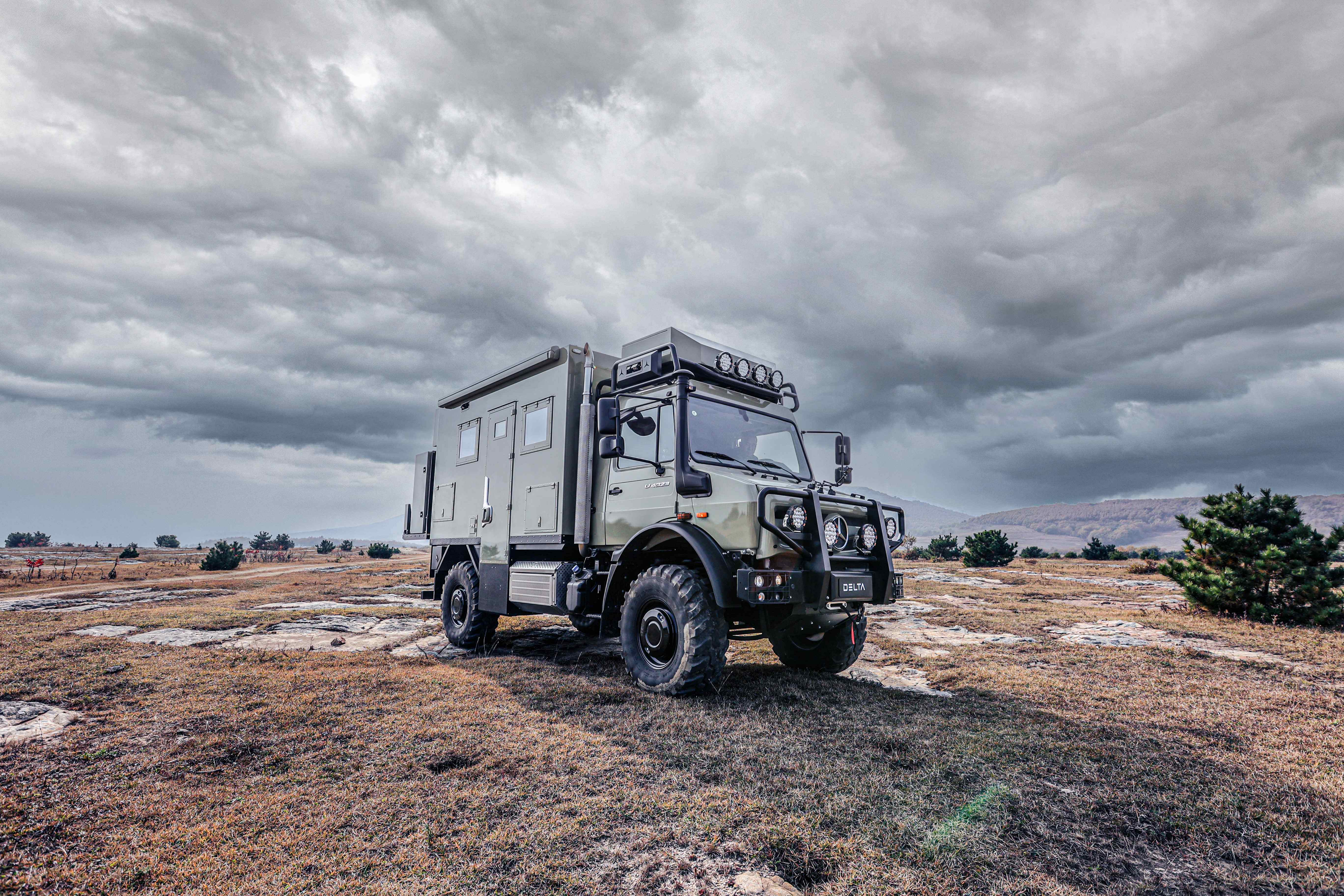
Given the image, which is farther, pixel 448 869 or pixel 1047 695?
pixel 1047 695

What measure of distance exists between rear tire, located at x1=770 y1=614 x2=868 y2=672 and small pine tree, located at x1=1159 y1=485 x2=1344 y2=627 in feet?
31.8

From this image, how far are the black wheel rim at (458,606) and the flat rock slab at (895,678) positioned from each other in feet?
19.4

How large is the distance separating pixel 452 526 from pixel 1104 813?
9531 millimetres

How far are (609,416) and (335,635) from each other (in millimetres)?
6463

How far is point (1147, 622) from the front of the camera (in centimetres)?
1162

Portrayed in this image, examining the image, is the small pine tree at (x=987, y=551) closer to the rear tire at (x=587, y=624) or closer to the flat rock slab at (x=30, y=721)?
the rear tire at (x=587, y=624)

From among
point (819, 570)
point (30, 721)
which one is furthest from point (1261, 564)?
point (30, 721)

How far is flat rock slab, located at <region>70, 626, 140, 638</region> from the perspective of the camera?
911 centimetres

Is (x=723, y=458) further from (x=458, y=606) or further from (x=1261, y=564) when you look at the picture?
(x=1261, y=564)

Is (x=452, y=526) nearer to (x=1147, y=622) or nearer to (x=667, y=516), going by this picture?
Result: (x=667, y=516)

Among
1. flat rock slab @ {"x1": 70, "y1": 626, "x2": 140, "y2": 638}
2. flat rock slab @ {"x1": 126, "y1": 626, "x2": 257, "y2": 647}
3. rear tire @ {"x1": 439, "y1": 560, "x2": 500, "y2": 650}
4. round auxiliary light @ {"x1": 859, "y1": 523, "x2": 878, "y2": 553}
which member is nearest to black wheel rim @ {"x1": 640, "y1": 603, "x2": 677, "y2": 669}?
round auxiliary light @ {"x1": 859, "y1": 523, "x2": 878, "y2": 553}

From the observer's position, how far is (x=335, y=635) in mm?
10047

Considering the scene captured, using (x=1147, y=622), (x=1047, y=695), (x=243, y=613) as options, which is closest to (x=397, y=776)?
(x=1047, y=695)

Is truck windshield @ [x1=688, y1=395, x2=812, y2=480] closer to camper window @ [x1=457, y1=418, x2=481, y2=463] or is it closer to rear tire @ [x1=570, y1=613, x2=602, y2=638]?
rear tire @ [x1=570, y1=613, x2=602, y2=638]
